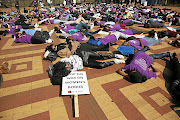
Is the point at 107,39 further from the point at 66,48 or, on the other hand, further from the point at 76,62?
the point at 76,62

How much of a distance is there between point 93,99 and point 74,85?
667 mm

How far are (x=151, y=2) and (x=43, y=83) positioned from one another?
101 ft

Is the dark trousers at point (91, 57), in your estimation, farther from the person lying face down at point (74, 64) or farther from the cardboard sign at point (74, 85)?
the cardboard sign at point (74, 85)

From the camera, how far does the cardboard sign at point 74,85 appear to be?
3257 mm

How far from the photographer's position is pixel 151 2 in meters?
26.5

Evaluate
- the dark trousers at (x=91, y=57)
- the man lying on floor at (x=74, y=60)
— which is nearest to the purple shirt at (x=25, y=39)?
the man lying on floor at (x=74, y=60)

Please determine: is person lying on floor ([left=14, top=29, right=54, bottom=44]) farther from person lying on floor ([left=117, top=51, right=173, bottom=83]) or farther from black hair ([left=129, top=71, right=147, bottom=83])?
black hair ([left=129, top=71, right=147, bottom=83])

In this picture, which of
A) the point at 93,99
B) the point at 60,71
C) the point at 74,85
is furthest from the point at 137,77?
the point at 60,71

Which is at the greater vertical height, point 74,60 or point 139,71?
point 74,60

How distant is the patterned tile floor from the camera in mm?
2812

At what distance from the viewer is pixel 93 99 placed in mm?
3230

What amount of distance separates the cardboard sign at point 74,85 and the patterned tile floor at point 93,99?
18cm

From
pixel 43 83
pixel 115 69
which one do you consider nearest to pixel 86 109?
pixel 43 83

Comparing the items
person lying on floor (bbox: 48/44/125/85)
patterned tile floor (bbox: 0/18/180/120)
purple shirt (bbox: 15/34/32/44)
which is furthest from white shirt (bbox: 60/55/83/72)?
purple shirt (bbox: 15/34/32/44)
